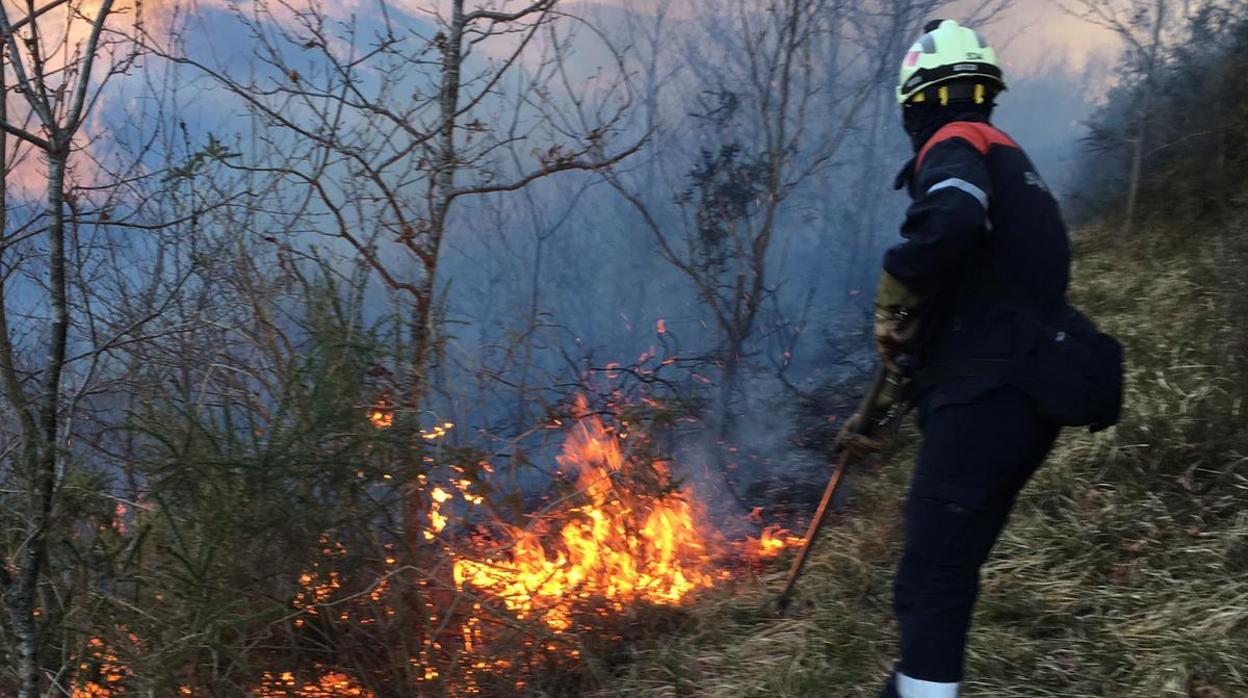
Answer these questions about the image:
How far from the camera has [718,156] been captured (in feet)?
18.5

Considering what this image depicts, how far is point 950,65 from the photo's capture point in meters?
2.48

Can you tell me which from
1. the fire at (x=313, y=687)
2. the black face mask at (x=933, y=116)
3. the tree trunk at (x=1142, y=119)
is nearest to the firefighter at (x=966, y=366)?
the black face mask at (x=933, y=116)

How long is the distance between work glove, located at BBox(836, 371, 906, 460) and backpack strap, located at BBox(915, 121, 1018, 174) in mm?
802

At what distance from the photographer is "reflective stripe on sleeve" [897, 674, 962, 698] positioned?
2281 mm

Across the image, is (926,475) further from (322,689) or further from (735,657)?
(322,689)

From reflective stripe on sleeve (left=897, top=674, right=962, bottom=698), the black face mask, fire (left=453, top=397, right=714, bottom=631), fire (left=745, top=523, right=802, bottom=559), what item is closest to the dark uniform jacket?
the black face mask

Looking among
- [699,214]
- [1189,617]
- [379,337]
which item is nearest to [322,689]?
[379,337]

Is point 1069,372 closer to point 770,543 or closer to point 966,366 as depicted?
point 966,366

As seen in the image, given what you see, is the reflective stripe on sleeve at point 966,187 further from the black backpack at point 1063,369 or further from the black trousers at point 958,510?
the black trousers at point 958,510

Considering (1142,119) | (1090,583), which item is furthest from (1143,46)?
(1090,583)

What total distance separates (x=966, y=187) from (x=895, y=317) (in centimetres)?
42

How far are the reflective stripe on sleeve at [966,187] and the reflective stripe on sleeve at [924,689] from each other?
1.25m

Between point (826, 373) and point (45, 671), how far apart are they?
4.71m

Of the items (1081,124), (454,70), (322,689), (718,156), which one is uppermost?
(1081,124)
